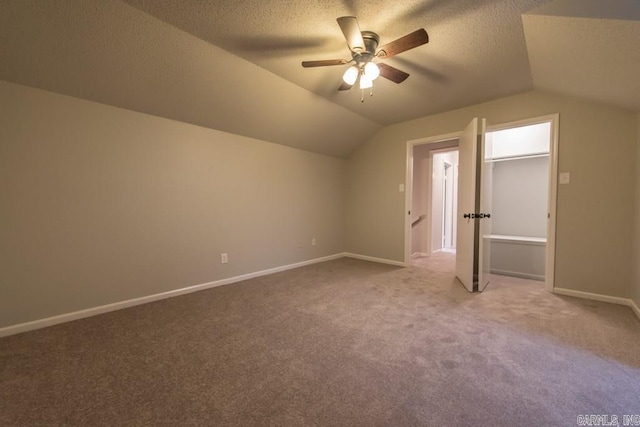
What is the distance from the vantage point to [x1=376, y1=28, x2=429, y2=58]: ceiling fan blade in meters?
1.65

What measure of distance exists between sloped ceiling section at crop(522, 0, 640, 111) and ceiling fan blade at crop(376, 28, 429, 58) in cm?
82

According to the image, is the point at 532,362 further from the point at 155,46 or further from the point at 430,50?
the point at 155,46

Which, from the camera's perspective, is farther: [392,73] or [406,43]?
[392,73]

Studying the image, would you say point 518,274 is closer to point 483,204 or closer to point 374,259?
point 483,204

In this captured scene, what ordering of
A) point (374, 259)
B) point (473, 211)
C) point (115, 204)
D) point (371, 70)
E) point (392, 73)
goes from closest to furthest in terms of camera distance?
point (371, 70)
point (392, 73)
point (115, 204)
point (473, 211)
point (374, 259)

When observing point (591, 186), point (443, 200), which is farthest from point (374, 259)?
point (591, 186)

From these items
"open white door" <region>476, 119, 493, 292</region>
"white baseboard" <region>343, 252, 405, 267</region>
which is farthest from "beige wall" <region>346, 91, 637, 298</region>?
"white baseboard" <region>343, 252, 405, 267</region>

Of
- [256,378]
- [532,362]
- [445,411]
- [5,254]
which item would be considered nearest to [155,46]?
[5,254]

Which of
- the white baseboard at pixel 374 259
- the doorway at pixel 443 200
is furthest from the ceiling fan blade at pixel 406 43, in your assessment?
the doorway at pixel 443 200

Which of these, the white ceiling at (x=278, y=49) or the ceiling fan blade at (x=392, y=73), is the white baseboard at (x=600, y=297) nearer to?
the white ceiling at (x=278, y=49)

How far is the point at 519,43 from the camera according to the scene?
209 centimetres

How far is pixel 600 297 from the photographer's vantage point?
2652 millimetres

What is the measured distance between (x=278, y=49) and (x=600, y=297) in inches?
162

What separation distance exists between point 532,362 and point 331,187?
12.0ft
